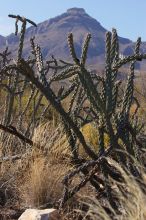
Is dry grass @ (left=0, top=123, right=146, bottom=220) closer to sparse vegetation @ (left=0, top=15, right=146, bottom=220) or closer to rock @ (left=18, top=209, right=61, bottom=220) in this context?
sparse vegetation @ (left=0, top=15, right=146, bottom=220)

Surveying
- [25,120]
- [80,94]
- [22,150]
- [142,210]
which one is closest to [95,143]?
[80,94]

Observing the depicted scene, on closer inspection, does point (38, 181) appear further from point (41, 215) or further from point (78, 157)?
point (41, 215)

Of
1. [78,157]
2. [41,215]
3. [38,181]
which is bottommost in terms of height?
[41,215]

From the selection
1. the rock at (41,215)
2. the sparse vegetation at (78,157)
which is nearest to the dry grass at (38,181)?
the sparse vegetation at (78,157)

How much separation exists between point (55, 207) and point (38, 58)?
3.87 feet

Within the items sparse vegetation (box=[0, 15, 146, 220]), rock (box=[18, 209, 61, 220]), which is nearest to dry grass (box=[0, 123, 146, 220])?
sparse vegetation (box=[0, 15, 146, 220])

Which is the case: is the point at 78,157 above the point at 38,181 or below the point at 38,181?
above

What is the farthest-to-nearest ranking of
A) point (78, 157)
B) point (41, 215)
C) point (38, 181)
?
1. point (78, 157)
2. point (38, 181)
3. point (41, 215)

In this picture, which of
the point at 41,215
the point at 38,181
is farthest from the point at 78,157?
the point at 41,215

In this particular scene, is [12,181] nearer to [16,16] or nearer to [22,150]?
[22,150]

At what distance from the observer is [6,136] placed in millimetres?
6367

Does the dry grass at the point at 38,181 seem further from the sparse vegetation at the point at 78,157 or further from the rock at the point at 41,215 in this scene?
the rock at the point at 41,215

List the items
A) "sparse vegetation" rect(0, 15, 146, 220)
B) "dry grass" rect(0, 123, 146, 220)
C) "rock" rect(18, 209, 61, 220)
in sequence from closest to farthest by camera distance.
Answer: "rock" rect(18, 209, 61, 220) → "sparse vegetation" rect(0, 15, 146, 220) → "dry grass" rect(0, 123, 146, 220)

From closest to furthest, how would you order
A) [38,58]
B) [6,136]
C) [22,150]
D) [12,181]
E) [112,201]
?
[112,201], [38,58], [12,181], [22,150], [6,136]
